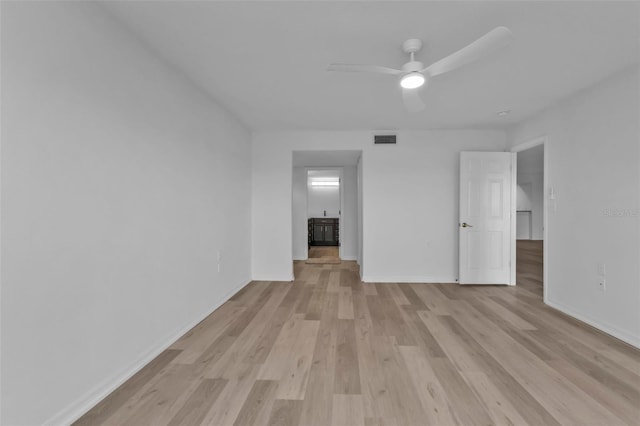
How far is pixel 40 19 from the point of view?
4.46 ft

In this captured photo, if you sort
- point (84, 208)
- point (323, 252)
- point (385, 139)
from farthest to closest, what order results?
1. point (323, 252)
2. point (385, 139)
3. point (84, 208)

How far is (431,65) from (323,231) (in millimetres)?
6885

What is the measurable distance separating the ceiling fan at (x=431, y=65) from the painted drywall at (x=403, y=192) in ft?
7.34

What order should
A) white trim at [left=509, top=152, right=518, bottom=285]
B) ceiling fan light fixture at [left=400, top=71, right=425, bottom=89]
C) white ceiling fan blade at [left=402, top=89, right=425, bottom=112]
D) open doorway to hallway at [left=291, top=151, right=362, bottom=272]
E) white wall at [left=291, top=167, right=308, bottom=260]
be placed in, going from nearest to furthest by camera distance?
ceiling fan light fixture at [left=400, top=71, right=425, bottom=89], white ceiling fan blade at [left=402, top=89, right=425, bottom=112], white trim at [left=509, top=152, right=518, bottom=285], open doorway to hallway at [left=291, top=151, right=362, bottom=272], white wall at [left=291, top=167, right=308, bottom=260]

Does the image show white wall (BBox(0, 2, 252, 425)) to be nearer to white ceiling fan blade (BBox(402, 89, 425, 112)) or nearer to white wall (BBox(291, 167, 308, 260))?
white ceiling fan blade (BBox(402, 89, 425, 112))

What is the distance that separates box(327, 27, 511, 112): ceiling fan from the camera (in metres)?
1.60

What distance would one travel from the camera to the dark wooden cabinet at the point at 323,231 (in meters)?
8.54

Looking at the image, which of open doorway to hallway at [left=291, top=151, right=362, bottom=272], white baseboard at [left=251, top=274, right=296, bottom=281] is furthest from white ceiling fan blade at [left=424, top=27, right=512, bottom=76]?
white baseboard at [left=251, top=274, right=296, bottom=281]

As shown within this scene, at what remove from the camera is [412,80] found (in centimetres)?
204

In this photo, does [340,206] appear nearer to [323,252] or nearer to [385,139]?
[323,252]

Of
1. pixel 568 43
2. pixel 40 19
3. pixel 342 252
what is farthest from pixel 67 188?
pixel 342 252

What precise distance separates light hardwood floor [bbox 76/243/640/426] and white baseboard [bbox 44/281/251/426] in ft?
0.16

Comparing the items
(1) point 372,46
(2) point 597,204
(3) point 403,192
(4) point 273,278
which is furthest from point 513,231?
(4) point 273,278

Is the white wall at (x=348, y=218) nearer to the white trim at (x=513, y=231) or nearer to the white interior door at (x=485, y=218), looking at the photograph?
the white interior door at (x=485, y=218)
